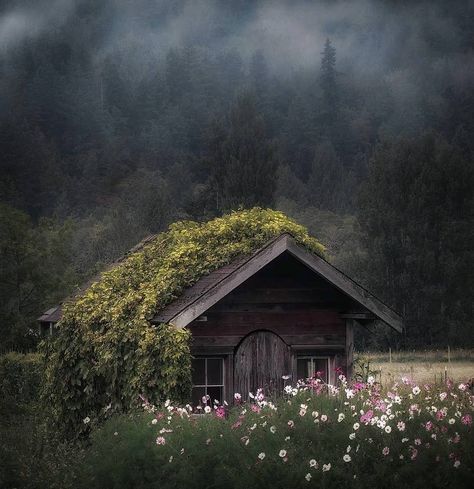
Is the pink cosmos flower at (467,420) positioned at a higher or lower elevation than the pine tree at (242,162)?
lower

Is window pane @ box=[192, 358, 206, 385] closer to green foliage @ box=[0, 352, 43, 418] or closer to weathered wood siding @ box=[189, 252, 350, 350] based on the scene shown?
weathered wood siding @ box=[189, 252, 350, 350]

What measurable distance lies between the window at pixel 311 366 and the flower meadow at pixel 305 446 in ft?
14.6

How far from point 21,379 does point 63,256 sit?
974 centimetres

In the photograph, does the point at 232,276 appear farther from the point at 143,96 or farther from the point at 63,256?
the point at 143,96

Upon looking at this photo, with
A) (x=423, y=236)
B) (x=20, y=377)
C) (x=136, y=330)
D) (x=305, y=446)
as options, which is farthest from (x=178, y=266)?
(x=423, y=236)

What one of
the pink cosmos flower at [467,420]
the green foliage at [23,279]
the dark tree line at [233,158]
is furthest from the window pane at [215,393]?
the green foliage at [23,279]

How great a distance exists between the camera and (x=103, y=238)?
2473 inches

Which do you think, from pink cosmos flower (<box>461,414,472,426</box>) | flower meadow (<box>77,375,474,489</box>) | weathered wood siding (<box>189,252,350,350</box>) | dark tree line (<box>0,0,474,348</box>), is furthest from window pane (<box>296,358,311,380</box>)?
dark tree line (<box>0,0,474,348</box>)

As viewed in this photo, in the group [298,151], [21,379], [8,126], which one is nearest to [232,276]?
[21,379]

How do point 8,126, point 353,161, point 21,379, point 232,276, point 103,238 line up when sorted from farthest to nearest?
1. point 353,161
2. point 8,126
3. point 103,238
4. point 21,379
5. point 232,276

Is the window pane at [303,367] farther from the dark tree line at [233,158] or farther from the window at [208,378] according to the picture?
the dark tree line at [233,158]

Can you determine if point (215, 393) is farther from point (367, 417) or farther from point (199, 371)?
point (367, 417)

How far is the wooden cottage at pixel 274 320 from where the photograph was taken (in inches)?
655

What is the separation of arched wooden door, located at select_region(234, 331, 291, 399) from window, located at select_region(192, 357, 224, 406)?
0.28 meters
